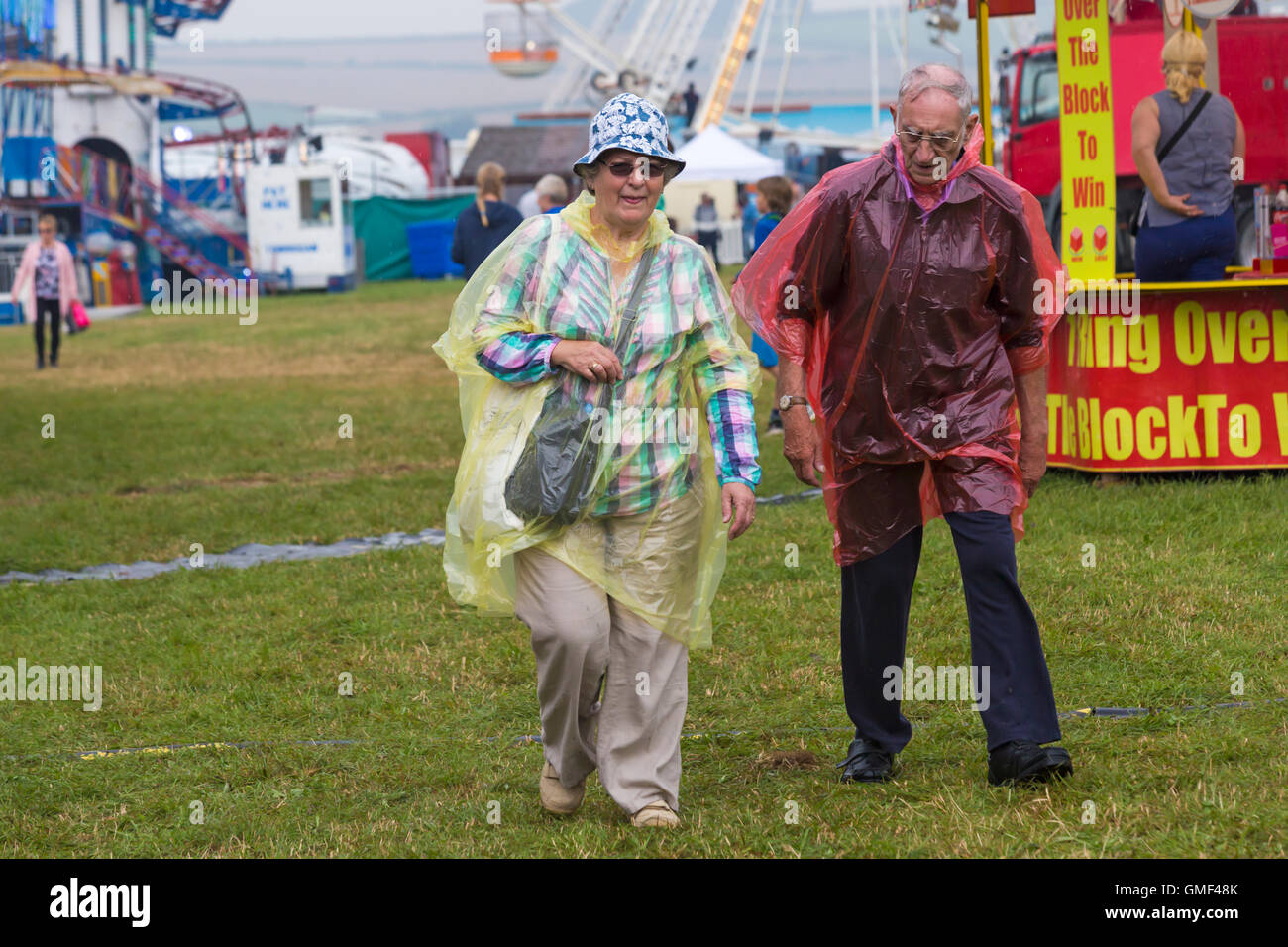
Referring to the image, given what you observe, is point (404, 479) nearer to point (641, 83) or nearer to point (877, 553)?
point (877, 553)

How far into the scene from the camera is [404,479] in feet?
34.4

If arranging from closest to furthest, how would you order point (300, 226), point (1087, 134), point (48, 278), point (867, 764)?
point (867, 764) < point (1087, 134) < point (48, 278) < point (300, 226)

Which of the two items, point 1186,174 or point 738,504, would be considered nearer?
point 738,504

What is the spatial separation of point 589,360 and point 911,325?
838 millimetres

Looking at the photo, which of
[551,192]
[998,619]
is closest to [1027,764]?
[998,619]

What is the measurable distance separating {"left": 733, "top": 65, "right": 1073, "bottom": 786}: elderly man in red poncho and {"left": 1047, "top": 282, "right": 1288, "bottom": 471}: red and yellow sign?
396 centimetres

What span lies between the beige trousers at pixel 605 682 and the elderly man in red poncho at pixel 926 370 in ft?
1.97

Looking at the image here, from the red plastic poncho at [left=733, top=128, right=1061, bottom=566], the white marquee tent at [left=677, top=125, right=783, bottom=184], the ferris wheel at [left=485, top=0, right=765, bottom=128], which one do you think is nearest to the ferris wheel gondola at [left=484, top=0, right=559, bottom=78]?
the ferris wheel at [left=485, top=0, right=765, bottom=128]

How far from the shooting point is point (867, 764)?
4.38 metres

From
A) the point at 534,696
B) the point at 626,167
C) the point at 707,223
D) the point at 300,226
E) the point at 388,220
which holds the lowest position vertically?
the point at 534,696

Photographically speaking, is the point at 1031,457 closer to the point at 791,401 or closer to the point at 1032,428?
the point at 1032,428

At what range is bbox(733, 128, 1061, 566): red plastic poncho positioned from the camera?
405 cm

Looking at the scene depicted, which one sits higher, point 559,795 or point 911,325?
point 911,325

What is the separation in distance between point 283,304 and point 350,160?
419 inches
